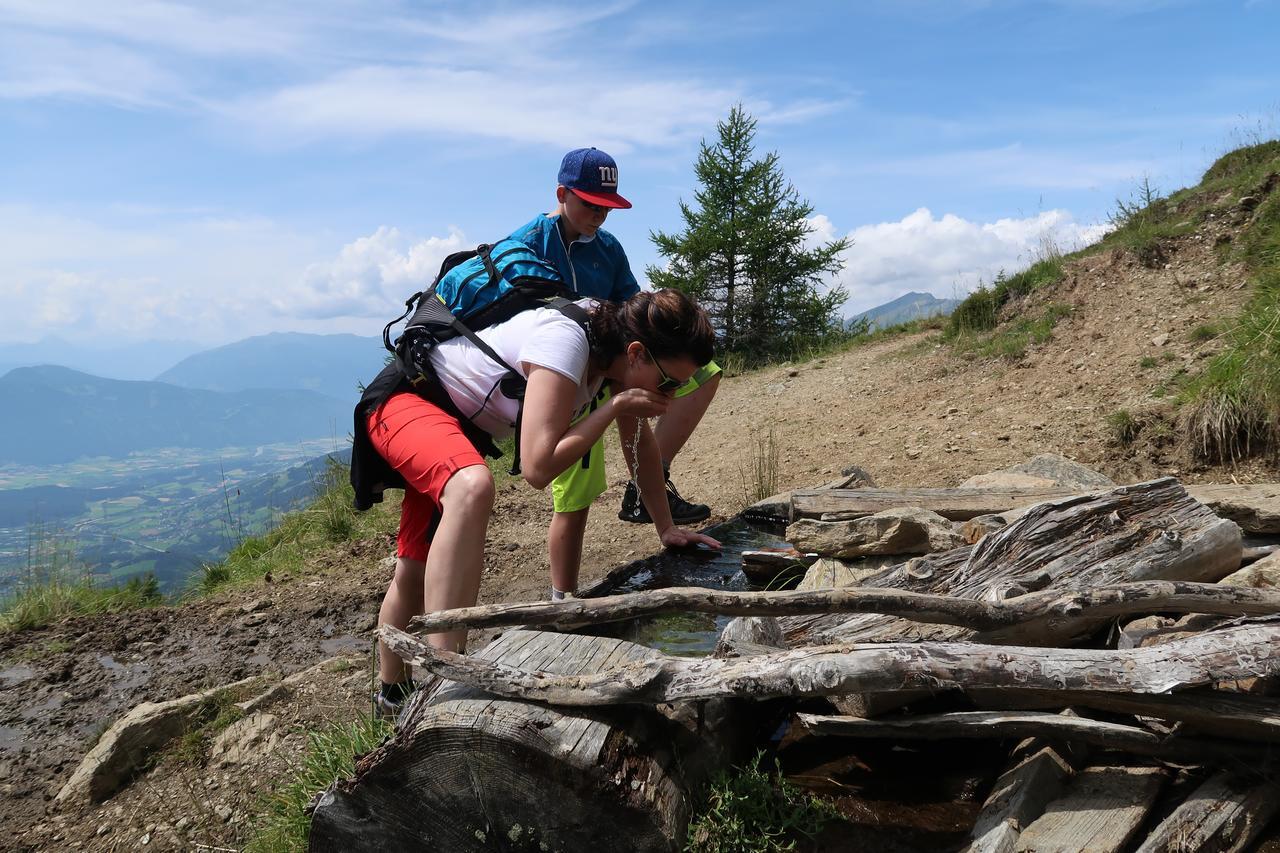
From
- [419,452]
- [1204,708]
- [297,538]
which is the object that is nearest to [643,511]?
[419,452]

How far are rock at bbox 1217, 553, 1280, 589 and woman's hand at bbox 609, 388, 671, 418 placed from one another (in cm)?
222

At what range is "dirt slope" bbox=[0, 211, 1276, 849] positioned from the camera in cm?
345

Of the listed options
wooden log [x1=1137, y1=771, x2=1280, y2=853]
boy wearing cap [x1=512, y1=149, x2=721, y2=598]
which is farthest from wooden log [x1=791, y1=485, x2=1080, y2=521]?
wooden log [x1=1137, y1=771, x2=1280, y2=853]

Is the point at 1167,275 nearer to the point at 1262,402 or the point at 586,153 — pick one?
the point at 1262,402

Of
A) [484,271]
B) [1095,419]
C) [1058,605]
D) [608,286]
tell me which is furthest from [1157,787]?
[1095,419]

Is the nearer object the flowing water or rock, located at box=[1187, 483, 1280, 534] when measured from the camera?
rock, located at box=[1187, 483, 1280, 534]

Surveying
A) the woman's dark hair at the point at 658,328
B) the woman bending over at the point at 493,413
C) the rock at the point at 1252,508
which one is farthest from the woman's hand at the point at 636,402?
the rock at the point at 1252,508

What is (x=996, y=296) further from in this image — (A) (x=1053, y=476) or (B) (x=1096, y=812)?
(B) (x=1096, y=812)

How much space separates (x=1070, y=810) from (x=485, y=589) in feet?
13.6

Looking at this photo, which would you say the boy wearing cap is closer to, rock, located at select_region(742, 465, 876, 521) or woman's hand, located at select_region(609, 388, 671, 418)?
woman's hand, located at select_region(609, 388, 671, 418)

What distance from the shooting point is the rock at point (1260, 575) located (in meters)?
3.12

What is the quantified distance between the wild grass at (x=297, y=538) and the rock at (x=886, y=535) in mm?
4484

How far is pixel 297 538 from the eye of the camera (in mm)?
8172

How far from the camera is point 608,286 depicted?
182 inches
